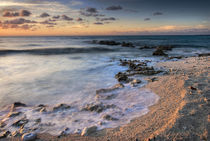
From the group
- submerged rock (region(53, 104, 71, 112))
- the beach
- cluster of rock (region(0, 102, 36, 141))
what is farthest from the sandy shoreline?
submerged rock (region(53, 104, 71, 112))

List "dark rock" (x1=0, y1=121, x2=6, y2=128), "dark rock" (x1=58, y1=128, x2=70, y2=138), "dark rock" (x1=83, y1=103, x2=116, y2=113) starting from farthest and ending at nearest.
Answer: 1. "dark rock" (x1=83, y1=103, x2=116, y2=113)
2. "dark rock" (x1=0, y1=121, x2=6, y2=128)
3. "dark rock" (x1=58, y1=128, x2=70, y2=138)

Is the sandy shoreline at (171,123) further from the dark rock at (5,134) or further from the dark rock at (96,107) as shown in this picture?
the dark rock at (96,107)

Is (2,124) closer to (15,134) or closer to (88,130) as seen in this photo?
(15,134)

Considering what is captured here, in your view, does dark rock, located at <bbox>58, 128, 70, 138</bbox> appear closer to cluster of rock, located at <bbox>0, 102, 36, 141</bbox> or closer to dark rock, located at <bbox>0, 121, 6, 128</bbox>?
cluster of rock, located at <bbox>0, 102, 36, 141</bbox>

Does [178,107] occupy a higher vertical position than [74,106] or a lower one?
higher

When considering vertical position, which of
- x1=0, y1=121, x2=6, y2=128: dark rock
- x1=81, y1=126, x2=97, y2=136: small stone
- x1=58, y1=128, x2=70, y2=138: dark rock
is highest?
x1=81, y1=126, x2=97, y2=136: small stone

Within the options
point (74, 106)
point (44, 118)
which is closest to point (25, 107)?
point (44, 118)

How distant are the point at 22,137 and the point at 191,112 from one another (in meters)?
3.97

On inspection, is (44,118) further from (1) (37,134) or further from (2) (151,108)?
(2) (151,108)

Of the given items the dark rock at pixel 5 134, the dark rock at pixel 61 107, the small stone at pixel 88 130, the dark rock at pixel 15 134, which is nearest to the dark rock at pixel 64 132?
the small stone at pixel 88 130

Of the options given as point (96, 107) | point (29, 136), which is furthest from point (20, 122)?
point (96, 107)

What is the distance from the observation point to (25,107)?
4.87 m

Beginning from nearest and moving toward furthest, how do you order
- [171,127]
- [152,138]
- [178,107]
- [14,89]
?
1. [152,138]
2. [171,127]
3. [178,107]
4. [14,89]

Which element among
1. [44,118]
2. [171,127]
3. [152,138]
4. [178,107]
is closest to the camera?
[152,138]
